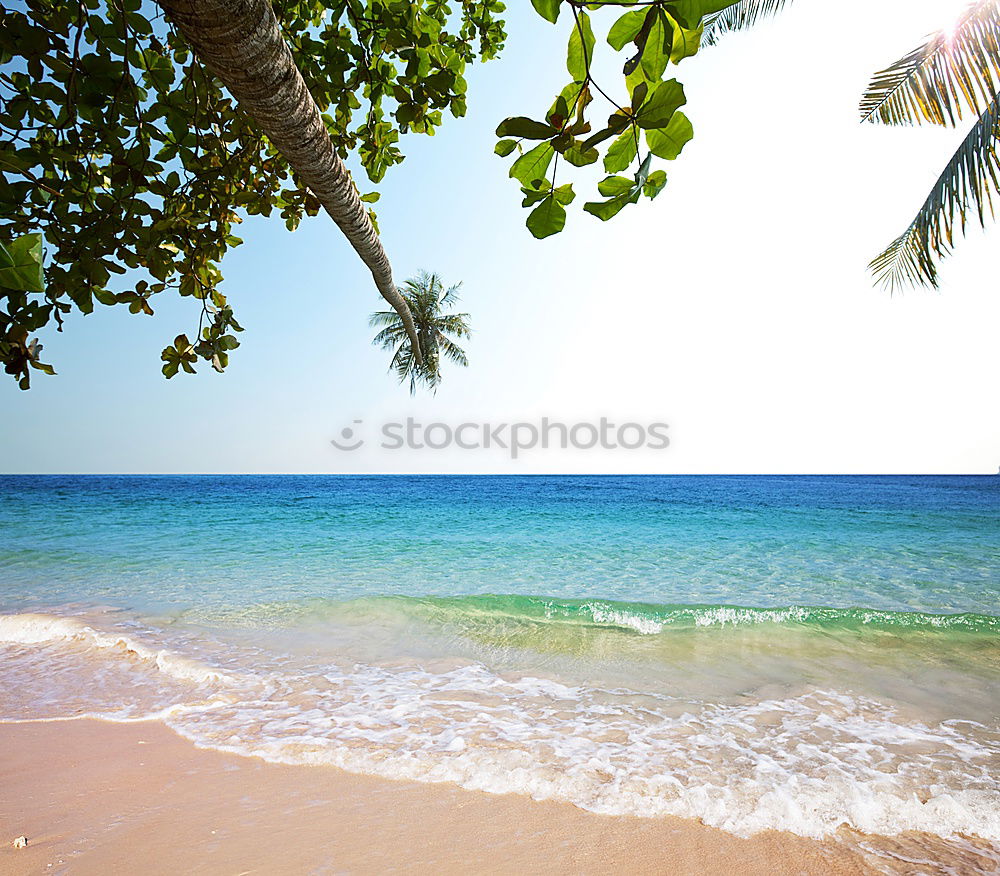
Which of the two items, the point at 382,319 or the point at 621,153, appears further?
the point at 382,319

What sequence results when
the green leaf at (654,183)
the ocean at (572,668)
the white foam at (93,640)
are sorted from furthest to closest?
the white foam at (93,640) → the ocean at (572,668) → the green leaf at (654,183)

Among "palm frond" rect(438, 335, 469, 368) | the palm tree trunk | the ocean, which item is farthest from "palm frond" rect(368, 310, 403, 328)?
the palm tree trunk

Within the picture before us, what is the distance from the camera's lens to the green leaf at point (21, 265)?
0.41 metres

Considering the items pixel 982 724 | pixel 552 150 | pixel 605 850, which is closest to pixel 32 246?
pixel 552 150

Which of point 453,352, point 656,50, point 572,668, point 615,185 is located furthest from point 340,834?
point 453,352

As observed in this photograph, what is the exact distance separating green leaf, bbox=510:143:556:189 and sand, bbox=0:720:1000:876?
2.30m

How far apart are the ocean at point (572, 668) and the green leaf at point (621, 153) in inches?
102

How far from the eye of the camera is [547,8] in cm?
50

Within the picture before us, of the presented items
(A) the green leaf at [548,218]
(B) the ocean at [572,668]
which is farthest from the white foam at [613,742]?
(A) the green leaf at [548,218]

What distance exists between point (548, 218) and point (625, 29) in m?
0.18

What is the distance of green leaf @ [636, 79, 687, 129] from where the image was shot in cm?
51

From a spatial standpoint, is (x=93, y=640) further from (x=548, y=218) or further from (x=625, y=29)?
(x=625, y=29)

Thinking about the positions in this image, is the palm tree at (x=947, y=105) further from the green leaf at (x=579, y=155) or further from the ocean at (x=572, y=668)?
the green leaf at (x=579, y=155)

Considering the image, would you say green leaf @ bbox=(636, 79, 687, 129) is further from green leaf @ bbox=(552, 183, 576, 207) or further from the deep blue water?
the deep blue water
